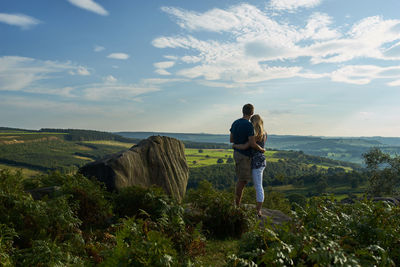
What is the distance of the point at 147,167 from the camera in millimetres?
14336

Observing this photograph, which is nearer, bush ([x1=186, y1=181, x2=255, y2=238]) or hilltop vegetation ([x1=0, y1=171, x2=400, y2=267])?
hilltop vegetation ([x1=0, y1=171, x2=400, y2=267])

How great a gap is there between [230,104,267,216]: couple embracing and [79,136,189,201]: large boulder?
4.52 m

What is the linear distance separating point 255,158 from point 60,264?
20.9ft

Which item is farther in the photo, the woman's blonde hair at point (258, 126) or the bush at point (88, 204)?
the woman's blonde hair at point (258, 126)

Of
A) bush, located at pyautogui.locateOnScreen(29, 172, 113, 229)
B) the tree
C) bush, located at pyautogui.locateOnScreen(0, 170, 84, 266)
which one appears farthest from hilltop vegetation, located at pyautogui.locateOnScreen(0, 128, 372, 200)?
the tree

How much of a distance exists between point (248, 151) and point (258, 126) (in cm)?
92

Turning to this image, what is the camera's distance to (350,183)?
314ft

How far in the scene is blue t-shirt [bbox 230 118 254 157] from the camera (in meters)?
9.10

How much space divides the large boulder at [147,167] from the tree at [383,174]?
120ft

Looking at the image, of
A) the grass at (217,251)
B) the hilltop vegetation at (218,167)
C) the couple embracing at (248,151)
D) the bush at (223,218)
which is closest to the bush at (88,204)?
the bush at (223,218)

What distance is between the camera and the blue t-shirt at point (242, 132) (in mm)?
9102

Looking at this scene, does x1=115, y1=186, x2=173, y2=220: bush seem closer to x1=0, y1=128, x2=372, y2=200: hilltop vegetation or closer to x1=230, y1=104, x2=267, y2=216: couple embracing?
x1=230, y1=104, x2=267, y2=216: couple embracing

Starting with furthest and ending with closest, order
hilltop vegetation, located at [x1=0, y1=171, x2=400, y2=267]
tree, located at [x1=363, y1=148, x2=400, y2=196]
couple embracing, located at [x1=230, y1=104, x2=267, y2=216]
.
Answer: tree, located at [x1=363, y1=148, x2=400, y2=196]
couple embracing, located at [x1=230, y1=104, x2=267, y2=216]
hilltop vegetation, located at [x1=0, y1=171, x2=400, y2=267]

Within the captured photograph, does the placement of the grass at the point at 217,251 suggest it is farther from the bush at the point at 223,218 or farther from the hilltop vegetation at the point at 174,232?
the bush at the point at 223,218
